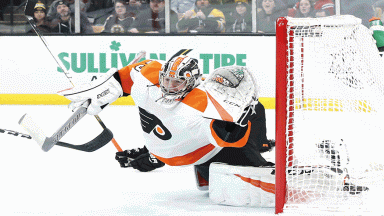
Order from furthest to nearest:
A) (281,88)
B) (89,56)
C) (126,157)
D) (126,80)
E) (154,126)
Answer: (89,56) → (126,157) → (126,80) → (154,126) → (281,88)

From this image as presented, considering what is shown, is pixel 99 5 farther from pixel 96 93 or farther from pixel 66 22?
pixel 96 93

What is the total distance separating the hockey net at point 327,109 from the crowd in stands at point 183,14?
3776mm

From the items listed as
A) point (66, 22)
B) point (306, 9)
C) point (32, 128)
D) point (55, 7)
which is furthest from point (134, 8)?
point (32, 128)

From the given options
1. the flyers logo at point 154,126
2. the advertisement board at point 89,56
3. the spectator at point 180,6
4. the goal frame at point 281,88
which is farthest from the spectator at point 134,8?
the goal frame at point 281,88

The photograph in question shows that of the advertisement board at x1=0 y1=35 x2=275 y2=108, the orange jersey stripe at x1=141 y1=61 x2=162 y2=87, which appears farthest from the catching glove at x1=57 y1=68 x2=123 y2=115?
the advertisement board at x1=0 y1=35 x2=275 y2=108

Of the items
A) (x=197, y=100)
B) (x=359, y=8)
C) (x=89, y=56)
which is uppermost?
(x=359, y=8)

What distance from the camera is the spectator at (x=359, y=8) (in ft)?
18.9

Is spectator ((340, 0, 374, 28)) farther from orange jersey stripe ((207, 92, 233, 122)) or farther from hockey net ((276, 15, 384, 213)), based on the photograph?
orange jersey stripe ((207, 92, 233, 122))

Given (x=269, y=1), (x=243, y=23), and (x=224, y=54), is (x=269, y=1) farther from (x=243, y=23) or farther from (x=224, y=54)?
(x=224, y=54)

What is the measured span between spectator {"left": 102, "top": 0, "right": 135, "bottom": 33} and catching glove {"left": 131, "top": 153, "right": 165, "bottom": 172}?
3412mm

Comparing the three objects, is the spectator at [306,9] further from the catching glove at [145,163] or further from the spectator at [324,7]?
the catching glove at [145,163]

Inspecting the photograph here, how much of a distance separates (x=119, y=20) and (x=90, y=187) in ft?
12.5

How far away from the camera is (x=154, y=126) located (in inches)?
85.8

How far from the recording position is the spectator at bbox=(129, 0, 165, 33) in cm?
584
